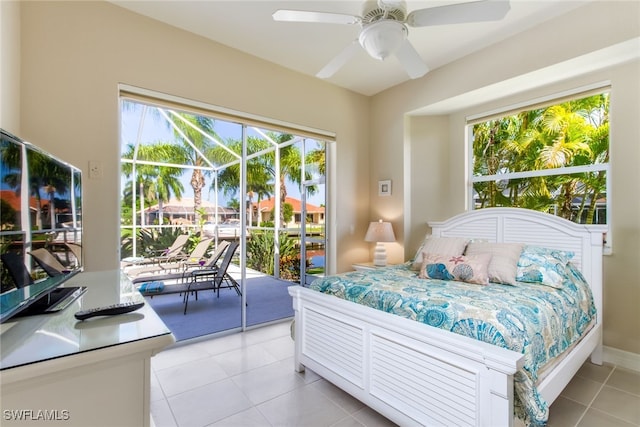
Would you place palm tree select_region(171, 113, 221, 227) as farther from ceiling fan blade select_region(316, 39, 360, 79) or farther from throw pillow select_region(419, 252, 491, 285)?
throw pillow select_region(419, 252, 491, 285)

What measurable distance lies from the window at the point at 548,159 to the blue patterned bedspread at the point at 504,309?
826 millimetres

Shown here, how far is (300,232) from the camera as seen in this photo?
4.71 m

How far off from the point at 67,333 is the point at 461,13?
233 centimetres

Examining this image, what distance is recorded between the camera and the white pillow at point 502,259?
7.61 feet

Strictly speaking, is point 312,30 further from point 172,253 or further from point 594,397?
point 594,397

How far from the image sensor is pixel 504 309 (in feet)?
5.31

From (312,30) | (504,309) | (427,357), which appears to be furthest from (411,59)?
(427,357)

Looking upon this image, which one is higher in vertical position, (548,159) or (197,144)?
(197,144)

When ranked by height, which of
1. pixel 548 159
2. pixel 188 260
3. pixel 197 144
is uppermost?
pixel 197 144

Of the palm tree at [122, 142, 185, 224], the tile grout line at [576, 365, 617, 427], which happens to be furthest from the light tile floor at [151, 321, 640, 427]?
the palm tree at [122, 142, 185, 224]

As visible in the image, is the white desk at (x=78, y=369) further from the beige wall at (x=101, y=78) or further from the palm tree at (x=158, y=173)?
the palm tree at (x=158, y=173)

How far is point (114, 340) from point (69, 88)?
2373mm

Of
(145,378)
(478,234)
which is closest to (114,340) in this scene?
(145,378)

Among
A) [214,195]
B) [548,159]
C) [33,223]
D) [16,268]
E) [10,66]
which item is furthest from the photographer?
[214,195]
